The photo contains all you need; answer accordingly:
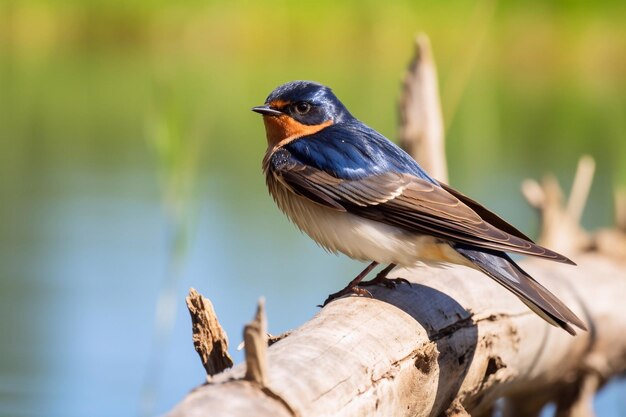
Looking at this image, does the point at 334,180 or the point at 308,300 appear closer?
the point at 334,180

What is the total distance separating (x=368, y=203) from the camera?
4168 mm

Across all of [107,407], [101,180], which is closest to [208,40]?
[101,180]

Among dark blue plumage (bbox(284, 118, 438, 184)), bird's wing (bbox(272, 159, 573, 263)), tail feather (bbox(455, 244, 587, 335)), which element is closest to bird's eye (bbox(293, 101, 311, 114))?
dark blue plumage (bbox(284, 118, 438, 184))

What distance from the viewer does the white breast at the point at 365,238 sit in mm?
4090

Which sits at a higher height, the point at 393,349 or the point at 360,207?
the point at 360,207

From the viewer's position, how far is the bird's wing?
12.9 feet

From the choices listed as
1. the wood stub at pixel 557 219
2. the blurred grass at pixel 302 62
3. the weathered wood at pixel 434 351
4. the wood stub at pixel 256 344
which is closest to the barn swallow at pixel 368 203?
the weathered wood at pixel 434 351

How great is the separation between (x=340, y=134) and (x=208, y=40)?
523 inches

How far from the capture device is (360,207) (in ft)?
13.7

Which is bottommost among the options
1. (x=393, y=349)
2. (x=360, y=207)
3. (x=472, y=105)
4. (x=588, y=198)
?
(x=393, y=349)

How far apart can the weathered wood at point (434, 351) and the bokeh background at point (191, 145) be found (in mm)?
1142

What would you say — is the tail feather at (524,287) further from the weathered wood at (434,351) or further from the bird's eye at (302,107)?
the bird's eye at (302,107)

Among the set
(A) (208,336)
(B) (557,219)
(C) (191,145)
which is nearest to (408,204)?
(A) (208,336)

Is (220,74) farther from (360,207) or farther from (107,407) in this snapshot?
(360,207)
